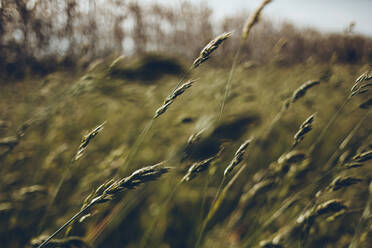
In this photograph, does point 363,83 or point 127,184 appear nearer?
point 127,184

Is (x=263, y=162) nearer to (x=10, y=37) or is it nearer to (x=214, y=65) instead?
(x=10, y=37)

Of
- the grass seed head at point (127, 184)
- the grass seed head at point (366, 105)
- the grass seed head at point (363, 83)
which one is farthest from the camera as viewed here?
the grass seed head at point (366, 105)

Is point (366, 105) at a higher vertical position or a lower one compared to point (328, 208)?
higher

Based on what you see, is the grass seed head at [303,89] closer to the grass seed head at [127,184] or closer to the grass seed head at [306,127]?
the grass seed head at [306,127]

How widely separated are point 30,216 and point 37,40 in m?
0.83

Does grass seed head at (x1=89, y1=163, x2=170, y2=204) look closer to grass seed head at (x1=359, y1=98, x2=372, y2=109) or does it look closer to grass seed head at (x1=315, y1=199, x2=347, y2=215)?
grass seed head at (x1=315, y1=199, x2=347, y2=215)

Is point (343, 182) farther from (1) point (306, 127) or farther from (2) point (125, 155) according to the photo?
(2) point (125, 155)

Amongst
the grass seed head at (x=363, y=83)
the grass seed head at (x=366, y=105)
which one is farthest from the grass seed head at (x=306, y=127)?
the grass seed head at (x=366, y=105)

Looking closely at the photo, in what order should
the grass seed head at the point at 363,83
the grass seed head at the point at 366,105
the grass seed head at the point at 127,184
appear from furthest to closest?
1. the grass seed head at the point at 366,105
2. the grass seed head at the point at 363,83
3. the grass seed head at the point at 127,184

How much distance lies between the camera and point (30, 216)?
37.1 inches

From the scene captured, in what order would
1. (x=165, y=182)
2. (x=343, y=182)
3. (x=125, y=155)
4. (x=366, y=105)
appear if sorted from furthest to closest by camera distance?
(x=165, y=182), (x=125, y=155), (x=366, y=105), (x=343, y=182)

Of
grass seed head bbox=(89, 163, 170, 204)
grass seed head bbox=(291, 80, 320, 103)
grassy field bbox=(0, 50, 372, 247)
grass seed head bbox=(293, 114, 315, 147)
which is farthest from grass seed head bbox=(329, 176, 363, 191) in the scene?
grass seed head bbox=(89, 163, 170, 204)

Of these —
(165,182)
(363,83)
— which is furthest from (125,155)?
(363,83)

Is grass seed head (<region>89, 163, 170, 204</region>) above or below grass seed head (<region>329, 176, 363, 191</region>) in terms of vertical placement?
above
